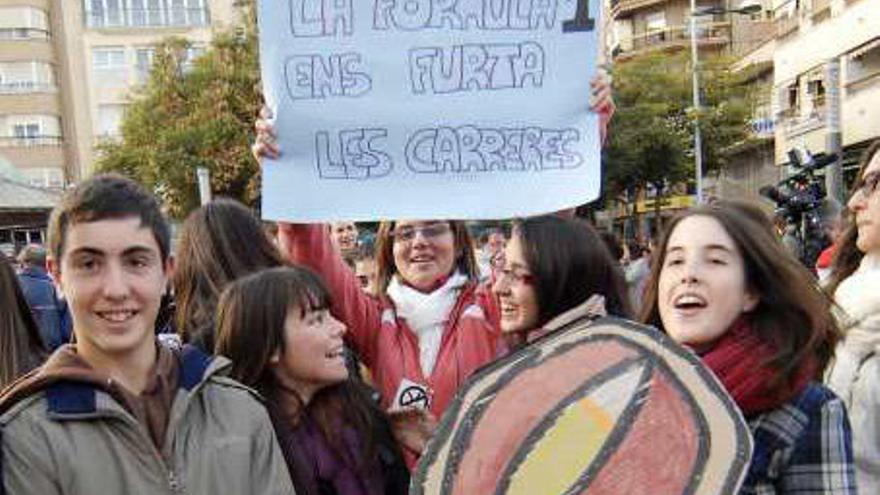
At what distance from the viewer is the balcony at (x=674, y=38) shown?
45000 mm

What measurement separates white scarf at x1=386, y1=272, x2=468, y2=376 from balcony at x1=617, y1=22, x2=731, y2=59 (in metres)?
42.3

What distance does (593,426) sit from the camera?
1.64 metres

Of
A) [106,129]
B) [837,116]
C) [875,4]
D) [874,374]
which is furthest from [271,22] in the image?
[106,129]

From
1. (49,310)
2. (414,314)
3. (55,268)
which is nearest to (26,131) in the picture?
(49,310)

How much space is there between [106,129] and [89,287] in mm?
44365

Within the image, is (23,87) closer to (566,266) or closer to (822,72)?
(822,72)

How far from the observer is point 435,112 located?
2814 mm

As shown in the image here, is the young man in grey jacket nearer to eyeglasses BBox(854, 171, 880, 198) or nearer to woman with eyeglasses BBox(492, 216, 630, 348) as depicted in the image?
woman with eyeglasses BBox(492, 216, 630, 348)

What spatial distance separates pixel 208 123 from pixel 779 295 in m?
20.6

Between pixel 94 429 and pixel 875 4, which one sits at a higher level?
pixel 875 4

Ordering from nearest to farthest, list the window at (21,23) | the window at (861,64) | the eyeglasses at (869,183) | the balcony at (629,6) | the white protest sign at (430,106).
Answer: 1. the white protest sign at (430,106)
2. the eyeglasses at (869,183)
3. the window at (861,64)
4. the window at (21,23)
5. the balcony at (629,6)

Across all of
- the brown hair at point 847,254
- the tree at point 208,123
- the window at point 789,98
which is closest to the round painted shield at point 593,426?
the brown hair at point 847,254

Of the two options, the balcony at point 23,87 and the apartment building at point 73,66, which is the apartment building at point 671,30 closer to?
the apartment building at point 73,66

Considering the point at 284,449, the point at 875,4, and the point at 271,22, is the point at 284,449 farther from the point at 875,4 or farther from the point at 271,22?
the point at 875,4
